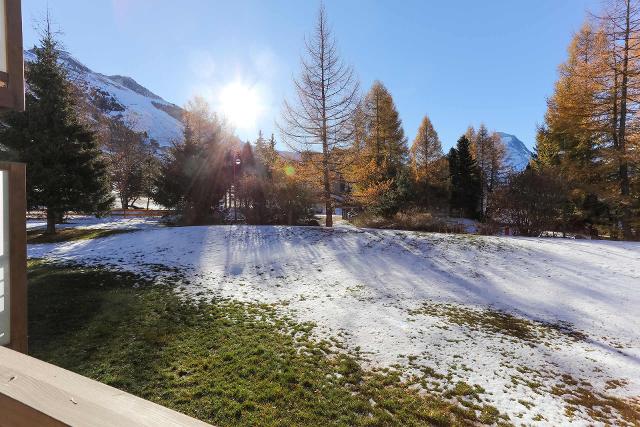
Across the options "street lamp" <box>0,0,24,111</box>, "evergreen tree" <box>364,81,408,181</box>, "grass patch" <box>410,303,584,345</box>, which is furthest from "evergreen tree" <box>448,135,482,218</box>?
"street lamp" <box>0,0,24,111</box>

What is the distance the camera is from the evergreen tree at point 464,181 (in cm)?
3369

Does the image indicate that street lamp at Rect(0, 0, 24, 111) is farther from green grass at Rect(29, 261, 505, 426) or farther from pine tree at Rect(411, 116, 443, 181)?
pine tree at Rect(411, 116, 443, 181)

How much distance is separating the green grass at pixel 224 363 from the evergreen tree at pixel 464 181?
31.3 m

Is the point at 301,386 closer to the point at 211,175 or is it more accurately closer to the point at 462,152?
the point at 211,175

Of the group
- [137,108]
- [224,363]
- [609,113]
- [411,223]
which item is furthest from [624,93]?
[137,108]

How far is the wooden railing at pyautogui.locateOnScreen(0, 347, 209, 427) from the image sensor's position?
903 mm

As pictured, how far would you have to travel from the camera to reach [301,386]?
4.60 m

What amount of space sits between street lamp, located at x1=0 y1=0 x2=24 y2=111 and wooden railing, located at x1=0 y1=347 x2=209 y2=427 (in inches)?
92.6

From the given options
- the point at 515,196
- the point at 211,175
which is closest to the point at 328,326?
the point at 515,196

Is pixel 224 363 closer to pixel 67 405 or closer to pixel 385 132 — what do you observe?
pixel 67 405

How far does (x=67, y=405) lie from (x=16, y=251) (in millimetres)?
2414

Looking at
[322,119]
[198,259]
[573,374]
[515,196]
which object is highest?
[322,119]

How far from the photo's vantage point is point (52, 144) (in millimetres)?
14883

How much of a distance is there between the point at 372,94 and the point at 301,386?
29523 millimetres
